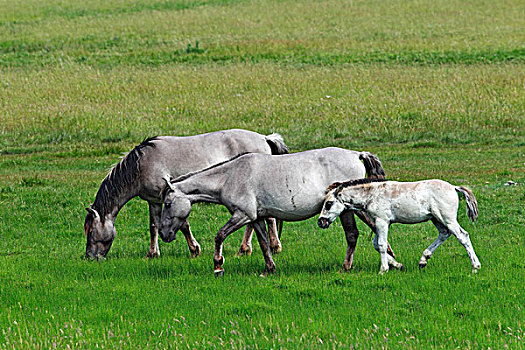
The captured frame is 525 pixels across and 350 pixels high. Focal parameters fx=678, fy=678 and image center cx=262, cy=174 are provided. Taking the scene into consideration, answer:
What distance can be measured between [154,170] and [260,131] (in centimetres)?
1373

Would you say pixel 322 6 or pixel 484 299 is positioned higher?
pixel 322 6

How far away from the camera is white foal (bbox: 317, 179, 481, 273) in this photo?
857 centimetres

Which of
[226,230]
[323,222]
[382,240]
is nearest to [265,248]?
[226,230]

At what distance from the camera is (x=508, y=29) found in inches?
1657

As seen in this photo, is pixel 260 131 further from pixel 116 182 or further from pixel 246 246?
pixel 116 182

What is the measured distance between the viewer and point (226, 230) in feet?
30.0

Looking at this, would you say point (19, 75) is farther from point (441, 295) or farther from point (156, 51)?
point (441, 295)

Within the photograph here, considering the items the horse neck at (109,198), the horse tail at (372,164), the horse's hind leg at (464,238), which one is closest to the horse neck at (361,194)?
the horse tail at (372,164)

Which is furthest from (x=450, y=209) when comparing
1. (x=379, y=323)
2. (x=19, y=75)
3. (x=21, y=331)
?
(x=19, y=75)

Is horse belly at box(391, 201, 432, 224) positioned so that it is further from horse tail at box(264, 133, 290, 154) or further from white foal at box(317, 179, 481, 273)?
horse tail at box(264, 133, 290, 154)

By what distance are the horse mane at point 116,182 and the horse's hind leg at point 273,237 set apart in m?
2.31

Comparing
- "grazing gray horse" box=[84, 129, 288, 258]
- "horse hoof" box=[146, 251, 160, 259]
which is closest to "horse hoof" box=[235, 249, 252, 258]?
"grazing gray horse" box=[84, 129, 288, 258]

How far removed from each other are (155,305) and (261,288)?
4.39 feet

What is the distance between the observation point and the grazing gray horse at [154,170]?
10680mm
